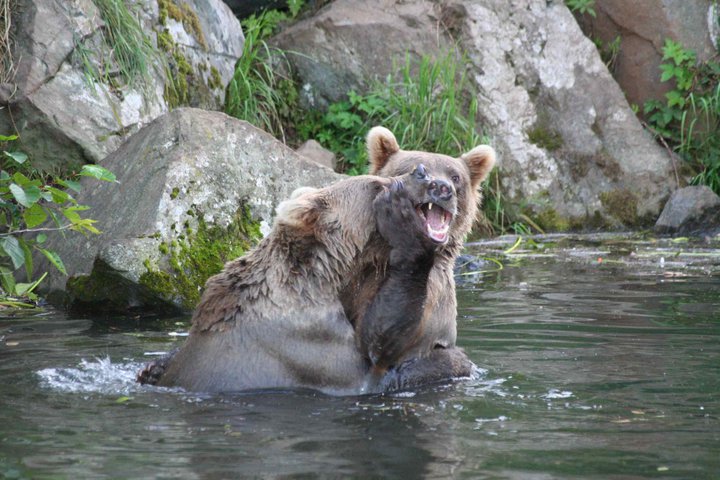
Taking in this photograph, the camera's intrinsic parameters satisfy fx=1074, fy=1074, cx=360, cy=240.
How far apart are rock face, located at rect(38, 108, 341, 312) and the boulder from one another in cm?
294

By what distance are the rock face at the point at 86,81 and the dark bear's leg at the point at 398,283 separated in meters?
5.69

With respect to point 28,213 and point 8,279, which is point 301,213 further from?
point 8,279

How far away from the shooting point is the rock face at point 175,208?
8422 millimetres

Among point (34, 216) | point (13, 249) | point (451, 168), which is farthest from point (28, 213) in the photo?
point (451, 168)

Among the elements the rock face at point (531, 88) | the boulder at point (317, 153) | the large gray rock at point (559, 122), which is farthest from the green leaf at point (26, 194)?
the large gray rock at point (559, 122)

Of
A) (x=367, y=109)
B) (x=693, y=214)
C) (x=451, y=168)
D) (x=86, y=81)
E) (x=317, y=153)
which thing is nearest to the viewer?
(x=451, y=168)

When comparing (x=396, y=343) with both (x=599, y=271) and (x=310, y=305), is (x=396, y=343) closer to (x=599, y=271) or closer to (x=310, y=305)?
(x=310, y=305)

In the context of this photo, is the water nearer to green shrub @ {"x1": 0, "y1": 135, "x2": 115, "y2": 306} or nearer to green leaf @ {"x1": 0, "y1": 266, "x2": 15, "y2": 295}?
green leaf @ {"x1": 0, "y1": 266, "x2": 15, "y2": 295}

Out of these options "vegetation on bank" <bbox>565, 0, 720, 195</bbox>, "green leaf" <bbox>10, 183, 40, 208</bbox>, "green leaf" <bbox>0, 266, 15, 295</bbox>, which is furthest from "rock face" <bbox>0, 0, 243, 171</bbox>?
"vegetation on bank" <bbox>565, 0, 720, 195</bbox>

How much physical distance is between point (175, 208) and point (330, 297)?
344cm

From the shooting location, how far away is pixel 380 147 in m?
7.29

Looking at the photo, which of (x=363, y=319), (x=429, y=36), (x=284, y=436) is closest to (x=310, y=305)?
(x=363, y=319)

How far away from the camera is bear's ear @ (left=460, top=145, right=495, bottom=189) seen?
7039 mm

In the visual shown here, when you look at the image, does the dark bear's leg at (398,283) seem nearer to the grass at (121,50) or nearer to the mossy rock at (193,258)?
the mossy rock at (193,258)
